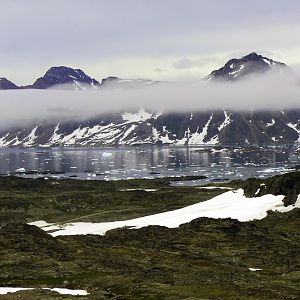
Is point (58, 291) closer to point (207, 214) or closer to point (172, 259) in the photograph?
point (172, 259)

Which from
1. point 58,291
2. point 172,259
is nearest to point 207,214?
point 172,259

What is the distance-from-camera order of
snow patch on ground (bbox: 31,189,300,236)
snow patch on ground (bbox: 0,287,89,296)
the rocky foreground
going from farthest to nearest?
snow patch on ground (bbox: 31,189,300,236), the rocky foreground, snow patch on ground (bbox: 0,287,89,296)

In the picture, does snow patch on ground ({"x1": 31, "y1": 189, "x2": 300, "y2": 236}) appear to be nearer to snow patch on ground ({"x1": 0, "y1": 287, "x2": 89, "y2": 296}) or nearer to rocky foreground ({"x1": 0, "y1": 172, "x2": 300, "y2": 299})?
rocky foreground ({"x1": 0, "y1": 172, "x2": 300, "y2": 299})

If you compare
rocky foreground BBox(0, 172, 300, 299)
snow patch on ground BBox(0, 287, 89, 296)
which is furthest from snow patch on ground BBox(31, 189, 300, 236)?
snow patch on ground BBox(0, 287, 89, 296)

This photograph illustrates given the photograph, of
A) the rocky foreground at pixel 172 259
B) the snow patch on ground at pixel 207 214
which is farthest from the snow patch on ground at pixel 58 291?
the snow patch on ground at pixel 207 214

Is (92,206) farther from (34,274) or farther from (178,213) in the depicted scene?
(34,274)

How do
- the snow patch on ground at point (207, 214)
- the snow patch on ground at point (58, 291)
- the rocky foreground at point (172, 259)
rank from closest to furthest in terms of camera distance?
the snow patch on ground at point (58, 291), the rocky foreground at point (172, 259), the snow patch on ground at point (207, 214)

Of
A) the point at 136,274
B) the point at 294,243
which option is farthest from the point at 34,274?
the point at 294,243

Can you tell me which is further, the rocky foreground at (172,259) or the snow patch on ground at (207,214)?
the snow patch on ground at (207,214)

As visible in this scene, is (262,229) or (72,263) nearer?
(72,263)

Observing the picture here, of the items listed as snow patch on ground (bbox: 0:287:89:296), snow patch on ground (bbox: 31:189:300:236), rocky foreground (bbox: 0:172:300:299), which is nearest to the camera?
snow patch on ground (bbox: 0:287:89:296)

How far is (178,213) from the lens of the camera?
124062 mm

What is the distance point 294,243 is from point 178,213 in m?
44.2

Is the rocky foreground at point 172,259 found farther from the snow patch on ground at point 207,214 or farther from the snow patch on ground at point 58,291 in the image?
the snow patch on ground at point 207,214
